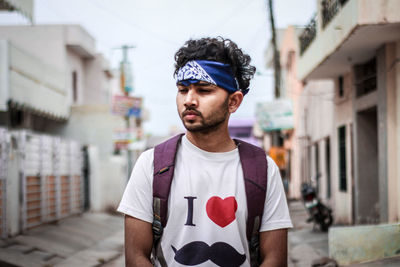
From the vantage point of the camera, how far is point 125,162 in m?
24.0

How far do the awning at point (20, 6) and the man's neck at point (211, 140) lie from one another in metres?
11.7

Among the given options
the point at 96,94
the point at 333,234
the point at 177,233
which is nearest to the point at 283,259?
the point at 177,233

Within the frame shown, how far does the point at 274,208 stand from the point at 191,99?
0.65 metres

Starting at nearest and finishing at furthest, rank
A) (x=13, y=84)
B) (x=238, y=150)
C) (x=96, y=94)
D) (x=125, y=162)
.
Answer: (x=238, y=150) < (x=13, y=84) < (x=125, y=162) < (x=96, y=94)

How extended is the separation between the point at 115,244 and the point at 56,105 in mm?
11076

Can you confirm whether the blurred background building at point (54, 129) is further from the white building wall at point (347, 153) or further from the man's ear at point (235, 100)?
the man's ear at point (235, 100)

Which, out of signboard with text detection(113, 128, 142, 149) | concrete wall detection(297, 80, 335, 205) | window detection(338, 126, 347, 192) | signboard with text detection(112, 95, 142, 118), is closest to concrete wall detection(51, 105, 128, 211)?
signboard with text detection(113, 128, 142, 149)

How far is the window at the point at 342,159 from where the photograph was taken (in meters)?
13.7

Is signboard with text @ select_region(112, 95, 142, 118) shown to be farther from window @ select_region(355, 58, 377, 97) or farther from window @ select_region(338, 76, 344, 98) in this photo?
window @ select_region(355, 58, 377, 97)

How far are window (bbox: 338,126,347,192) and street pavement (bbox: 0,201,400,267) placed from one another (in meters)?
1.40

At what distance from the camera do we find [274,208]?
2.51 m

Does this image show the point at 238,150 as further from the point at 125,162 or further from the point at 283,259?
the point at 125,162

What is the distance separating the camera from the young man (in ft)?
7.88

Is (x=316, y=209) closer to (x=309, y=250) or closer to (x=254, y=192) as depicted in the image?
(x=309, y=250)
